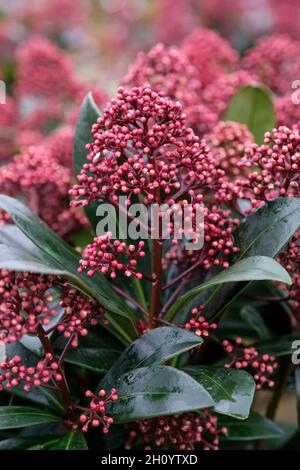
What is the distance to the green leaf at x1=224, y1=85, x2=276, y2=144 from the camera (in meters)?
1.48

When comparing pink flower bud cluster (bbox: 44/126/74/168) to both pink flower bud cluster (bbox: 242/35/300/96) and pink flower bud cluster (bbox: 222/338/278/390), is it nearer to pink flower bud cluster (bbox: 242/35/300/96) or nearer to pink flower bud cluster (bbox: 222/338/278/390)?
pink flower bud cluster (bbox: 242/35/300/96)

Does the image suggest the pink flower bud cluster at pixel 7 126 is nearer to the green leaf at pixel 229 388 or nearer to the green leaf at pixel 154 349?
the green leaf at pixel 154 349

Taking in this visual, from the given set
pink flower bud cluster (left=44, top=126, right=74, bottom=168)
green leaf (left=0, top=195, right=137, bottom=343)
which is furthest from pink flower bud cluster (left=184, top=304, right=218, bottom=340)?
pink flower bud cluster (left=44, top=126, right=74, bottom=168)

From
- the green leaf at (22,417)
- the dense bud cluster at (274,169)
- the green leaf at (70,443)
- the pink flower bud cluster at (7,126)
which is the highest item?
the pink flower bud cluster at (7,126)

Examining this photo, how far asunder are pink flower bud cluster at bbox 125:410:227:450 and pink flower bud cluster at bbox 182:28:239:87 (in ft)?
3.71

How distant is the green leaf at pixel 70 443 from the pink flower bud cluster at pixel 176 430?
12 cm

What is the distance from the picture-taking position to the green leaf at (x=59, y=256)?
36.2 inches

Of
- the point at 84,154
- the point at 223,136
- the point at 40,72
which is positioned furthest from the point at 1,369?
the point at 40,72

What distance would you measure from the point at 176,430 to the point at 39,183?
62 centimetres

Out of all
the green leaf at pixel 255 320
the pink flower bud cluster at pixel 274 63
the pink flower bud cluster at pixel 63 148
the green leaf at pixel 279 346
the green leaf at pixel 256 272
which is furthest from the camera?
the pink flower bud cluster at pixel 274 63

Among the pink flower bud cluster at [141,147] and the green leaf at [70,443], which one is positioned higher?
the pink flower bud cluster at [141,147]

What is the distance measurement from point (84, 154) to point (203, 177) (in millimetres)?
340

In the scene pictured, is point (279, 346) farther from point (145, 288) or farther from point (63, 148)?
point (63, 148)

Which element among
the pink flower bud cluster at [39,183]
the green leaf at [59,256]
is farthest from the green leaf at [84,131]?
the green leaf at [59,256]
